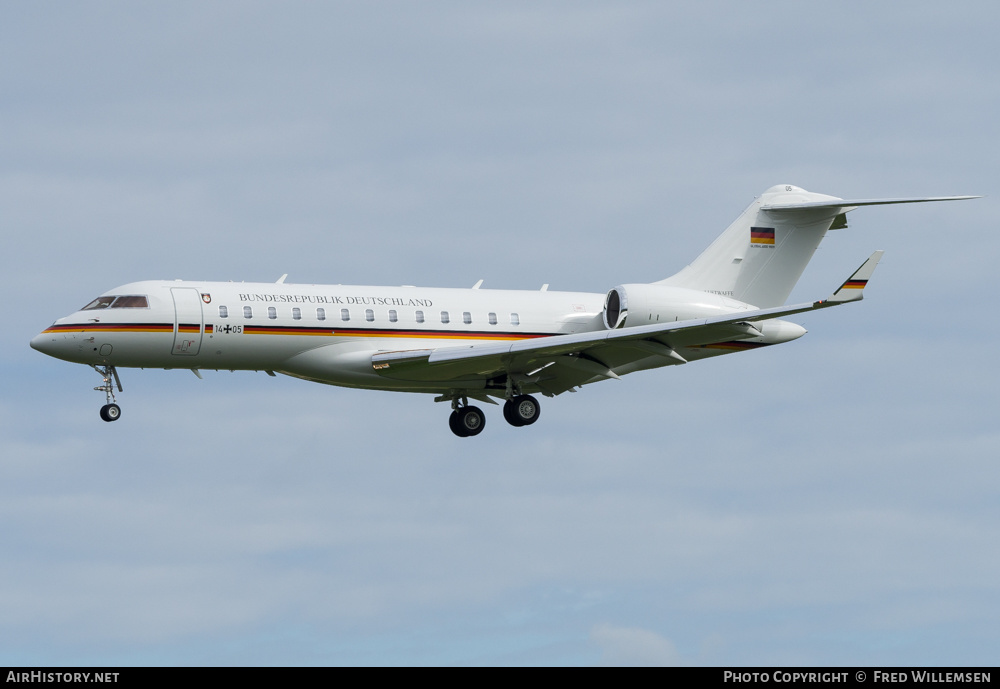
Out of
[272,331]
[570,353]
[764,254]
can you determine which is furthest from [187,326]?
[764,254]

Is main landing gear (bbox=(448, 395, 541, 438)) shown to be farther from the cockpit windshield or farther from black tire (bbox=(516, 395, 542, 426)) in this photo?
the cockpit windshield

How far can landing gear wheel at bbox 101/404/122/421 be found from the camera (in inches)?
1307

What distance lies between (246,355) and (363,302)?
3006mm

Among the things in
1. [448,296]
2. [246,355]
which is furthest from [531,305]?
[246,355]

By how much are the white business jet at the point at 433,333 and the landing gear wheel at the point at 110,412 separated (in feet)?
0.07

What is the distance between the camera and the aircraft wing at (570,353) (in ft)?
109

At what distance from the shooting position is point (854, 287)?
1201 inches

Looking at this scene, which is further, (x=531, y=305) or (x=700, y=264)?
(x=700, y=264)

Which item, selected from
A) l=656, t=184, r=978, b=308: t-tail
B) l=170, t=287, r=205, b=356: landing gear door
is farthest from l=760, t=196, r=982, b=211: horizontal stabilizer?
l=170, t=287, r=205, b=356: landing gear door

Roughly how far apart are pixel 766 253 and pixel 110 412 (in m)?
17.3

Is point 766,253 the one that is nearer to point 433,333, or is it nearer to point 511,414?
point 511,414
